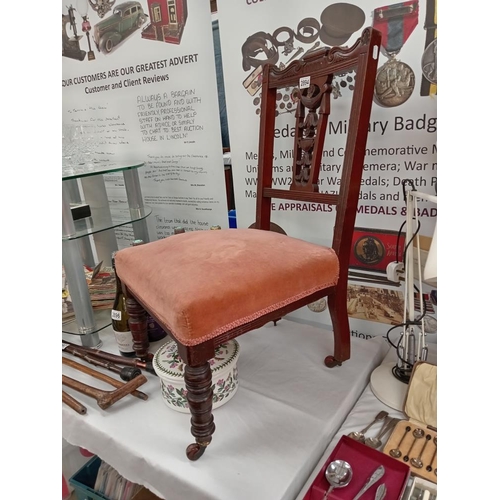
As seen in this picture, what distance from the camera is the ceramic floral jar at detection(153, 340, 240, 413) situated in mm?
1002

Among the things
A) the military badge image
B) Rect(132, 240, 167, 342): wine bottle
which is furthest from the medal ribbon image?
Rect(132, 240, 167, 342): wine bottle

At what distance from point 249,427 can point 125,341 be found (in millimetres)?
577

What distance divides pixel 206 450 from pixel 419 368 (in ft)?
1.95

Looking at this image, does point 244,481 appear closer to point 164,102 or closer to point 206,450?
point 206,450

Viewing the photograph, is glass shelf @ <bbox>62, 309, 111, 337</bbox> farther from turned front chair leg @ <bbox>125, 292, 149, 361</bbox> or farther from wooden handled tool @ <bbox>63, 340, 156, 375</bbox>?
turned front chair leg @ <bbox>125, 292, 149, 361</bbox>

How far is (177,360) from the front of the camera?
104 centimetres

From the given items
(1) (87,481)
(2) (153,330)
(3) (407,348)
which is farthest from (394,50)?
(1) (87,481)

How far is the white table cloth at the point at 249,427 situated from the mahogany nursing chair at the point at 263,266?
66 mm

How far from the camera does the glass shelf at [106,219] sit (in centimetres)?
140

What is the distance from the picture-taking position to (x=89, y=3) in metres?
1.68

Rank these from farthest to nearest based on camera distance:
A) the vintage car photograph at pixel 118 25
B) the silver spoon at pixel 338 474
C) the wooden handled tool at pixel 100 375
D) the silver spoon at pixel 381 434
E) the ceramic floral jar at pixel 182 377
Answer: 1. the vintage car photograph at pixel 118 25
2. the wooden handled tool at pixel 100 375
3. the ceramic floral jar at pixel 182 377
4. the silver spoon at pixel 381 434
5. the silver spoon at pixel 338 474

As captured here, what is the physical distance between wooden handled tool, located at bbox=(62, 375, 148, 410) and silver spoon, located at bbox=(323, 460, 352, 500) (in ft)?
1.96

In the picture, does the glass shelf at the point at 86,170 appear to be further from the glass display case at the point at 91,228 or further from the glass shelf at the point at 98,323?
the glass shelf at the point at 98,323

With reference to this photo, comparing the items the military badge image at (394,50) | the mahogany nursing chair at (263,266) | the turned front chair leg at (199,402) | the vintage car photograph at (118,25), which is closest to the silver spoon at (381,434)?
the mahogany nursing chair at (263,266)
